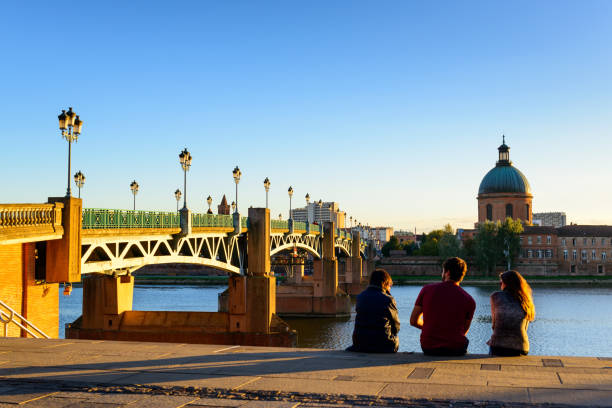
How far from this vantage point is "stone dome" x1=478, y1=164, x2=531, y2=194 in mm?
152000

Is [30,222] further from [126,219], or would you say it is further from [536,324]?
[536,324]

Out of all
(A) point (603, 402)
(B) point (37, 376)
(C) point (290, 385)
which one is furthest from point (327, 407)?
(B) point (37, 376)

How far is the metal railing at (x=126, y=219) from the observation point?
80.1 feet

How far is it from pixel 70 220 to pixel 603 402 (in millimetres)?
18061

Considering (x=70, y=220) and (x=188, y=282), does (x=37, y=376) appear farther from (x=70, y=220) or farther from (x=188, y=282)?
(x=188, y=282)

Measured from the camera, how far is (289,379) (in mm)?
8859

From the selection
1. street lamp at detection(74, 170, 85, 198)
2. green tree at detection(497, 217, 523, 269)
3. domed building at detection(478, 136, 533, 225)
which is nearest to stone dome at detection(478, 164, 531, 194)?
domed building at detection(478, 136, 533, 225)

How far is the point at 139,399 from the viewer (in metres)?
7.76

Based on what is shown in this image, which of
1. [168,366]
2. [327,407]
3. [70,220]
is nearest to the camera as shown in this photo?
[327,407]

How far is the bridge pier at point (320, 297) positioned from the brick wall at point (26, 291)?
47.1m

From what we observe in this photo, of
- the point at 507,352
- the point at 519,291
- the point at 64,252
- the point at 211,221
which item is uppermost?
the point at 211,221

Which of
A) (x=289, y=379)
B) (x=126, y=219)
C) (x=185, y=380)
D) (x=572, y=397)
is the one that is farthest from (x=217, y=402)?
(x=126, y=219)

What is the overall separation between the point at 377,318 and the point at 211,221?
1043 inches

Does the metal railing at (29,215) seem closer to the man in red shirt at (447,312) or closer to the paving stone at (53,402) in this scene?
the paving stone at (53,402)
